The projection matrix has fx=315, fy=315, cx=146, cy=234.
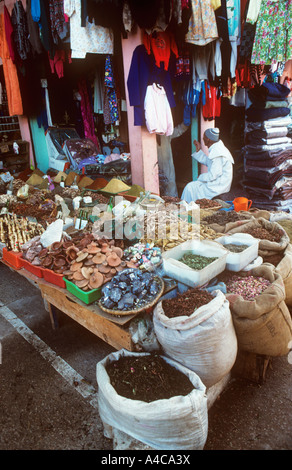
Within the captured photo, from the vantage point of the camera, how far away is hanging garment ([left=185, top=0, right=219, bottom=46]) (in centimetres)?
441

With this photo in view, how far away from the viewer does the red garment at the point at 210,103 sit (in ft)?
20.1

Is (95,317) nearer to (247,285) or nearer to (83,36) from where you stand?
(247,285)

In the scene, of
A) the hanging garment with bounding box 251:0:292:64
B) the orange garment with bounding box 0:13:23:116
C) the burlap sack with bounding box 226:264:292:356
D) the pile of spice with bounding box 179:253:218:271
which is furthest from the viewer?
the orange garment with bounding box 0:13:23:116

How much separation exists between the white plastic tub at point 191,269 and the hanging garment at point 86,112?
598 cm

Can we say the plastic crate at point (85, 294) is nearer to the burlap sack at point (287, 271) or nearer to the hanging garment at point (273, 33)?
the burlap sack at point (287, 271)

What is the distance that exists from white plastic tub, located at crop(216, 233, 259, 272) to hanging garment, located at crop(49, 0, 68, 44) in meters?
3.91

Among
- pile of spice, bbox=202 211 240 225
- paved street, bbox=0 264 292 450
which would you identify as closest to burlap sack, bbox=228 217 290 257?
pile of spice, bbox=202 211 240 225

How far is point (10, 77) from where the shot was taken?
6.58 metres

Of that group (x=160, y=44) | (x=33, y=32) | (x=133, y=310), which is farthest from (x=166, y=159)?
(x=133, y=310)

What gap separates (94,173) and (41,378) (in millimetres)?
4213

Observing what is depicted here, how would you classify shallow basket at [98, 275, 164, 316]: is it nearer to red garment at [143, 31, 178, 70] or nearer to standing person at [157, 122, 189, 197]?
red garment at [143, 31, 178, 70]

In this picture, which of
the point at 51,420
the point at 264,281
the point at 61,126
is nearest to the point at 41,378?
the point at 51,420

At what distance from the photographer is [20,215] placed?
14.8 ft

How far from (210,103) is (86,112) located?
10.8 ft
